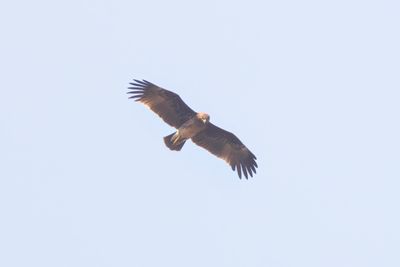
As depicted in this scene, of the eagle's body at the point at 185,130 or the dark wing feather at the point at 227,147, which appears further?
the dark wing feather at the point at 227,147

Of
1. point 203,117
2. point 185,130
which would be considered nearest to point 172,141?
point 185,130

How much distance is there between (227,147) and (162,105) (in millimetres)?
2619

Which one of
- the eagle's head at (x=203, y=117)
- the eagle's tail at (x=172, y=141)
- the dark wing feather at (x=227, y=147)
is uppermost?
the dark wing feather at (x=227, y=147)

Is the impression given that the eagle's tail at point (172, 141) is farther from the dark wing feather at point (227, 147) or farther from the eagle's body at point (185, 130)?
the dark wing feather at point (227, 147)

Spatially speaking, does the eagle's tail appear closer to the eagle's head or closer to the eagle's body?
the eagle's body

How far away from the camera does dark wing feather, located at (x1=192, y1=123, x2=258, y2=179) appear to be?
33281mm

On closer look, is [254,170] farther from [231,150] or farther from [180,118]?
[180,118]

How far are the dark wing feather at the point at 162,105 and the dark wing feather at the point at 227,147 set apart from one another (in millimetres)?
1038

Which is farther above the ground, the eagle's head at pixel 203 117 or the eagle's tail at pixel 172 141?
the eagle's head at pixel 203 117

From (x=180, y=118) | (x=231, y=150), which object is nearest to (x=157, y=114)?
(x=180, y=118)

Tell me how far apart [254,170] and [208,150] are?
165 cm

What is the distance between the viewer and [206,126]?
33.0 metres

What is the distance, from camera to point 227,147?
3366 cm

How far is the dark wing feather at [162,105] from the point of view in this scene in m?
32.3
